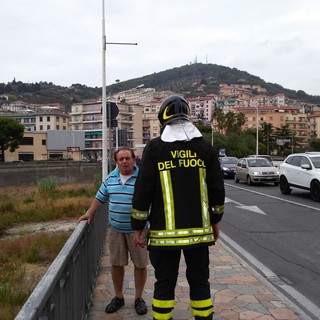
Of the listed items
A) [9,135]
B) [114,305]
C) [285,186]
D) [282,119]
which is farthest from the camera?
[282,119]

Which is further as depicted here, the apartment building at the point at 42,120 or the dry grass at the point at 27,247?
the apartment building at the point at 42,120

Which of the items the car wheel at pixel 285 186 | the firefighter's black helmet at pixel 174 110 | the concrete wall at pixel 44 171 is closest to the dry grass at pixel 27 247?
the firefighter's black helmet at pixel 174 110

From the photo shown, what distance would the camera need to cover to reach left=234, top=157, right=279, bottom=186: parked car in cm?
2270

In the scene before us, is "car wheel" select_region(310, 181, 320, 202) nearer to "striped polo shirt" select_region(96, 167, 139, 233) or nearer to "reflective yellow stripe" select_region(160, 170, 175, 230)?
"striped polo shirt" select_region(96, 167, 139, 233)

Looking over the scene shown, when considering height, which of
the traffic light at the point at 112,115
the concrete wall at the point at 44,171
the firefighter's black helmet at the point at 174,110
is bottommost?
the concrete wall at the point at 44,171

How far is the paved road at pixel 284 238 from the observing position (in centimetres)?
578

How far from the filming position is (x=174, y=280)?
3365mm

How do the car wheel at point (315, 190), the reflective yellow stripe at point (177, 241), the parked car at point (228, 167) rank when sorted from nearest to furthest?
1. the reflective yellow stripe at point (177, 241)
2. the car wheel at point (315, 190)
3. the parked car at point (228, 167)

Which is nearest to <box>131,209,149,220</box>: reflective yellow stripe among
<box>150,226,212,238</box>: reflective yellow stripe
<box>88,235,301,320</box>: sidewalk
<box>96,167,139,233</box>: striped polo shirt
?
<box>150,226,212,238</box>: reflective yellow stripe

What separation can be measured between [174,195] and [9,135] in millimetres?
83567

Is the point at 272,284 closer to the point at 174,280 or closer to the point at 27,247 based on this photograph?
the point at 174,280

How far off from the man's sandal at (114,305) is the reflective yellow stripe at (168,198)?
5.57ft

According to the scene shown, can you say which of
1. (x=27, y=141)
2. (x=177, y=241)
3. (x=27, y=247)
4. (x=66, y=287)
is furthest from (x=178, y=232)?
(x=27, y=141)

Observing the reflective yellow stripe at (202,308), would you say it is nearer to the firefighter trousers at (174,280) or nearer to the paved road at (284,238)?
the firefighter trousers at (174,280)
